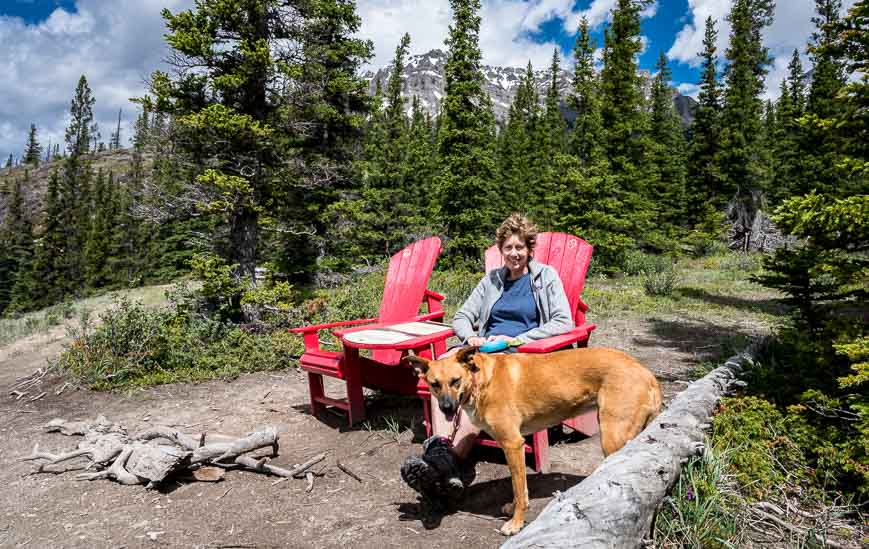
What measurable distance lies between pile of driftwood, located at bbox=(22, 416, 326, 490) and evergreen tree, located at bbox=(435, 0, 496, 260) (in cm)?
1280

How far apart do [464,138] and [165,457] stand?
45.6 feet

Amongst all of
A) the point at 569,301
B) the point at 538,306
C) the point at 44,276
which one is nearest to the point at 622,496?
the point at 538,306

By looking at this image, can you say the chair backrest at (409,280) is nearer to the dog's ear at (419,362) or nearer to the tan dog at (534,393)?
the dog's ear at (419,362)

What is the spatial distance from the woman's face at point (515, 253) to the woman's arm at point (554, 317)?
0.22 metres

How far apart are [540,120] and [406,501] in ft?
106

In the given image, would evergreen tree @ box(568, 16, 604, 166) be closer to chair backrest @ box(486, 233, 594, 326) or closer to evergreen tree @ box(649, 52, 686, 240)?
evergreen tree @ box(649, 52, 686, 240)

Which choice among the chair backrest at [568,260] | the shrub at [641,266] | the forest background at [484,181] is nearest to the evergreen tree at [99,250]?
the forest background at [484,181]

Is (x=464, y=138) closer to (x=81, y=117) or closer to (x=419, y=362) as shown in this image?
(x=419, y=362)

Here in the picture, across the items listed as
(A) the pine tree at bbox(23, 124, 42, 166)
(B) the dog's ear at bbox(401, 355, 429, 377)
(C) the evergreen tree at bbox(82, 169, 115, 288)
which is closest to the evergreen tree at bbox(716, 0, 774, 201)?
(B) the dog's ear at bbox(401, 355, 429, 377)

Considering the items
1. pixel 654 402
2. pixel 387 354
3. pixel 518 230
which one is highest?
pixel 518 230

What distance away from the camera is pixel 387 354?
4.29 metres

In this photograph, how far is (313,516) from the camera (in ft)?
8.60

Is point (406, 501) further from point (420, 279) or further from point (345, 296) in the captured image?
point (345, 296)

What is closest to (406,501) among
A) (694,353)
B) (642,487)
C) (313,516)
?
(313,516)
